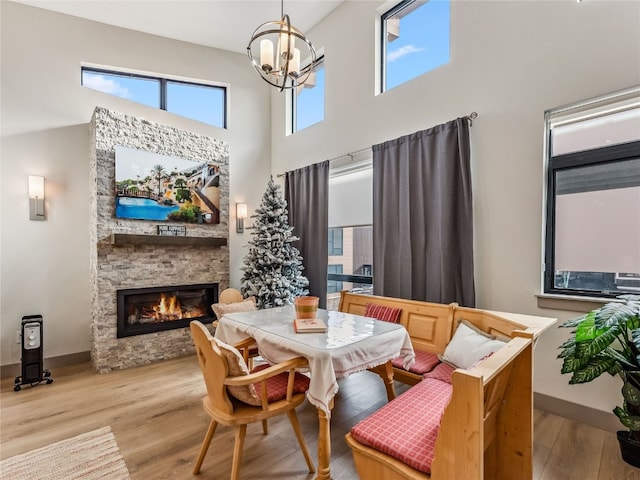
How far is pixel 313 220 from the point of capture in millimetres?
4773

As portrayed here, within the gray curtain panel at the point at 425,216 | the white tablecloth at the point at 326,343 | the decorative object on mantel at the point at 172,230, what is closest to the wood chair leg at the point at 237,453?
the white tablecloth at the point at 326,343

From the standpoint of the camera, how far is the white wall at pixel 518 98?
7.87 feet

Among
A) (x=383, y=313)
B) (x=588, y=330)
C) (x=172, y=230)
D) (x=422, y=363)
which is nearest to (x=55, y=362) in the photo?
(x=172, y=230)

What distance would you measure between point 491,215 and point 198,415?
10.4ft

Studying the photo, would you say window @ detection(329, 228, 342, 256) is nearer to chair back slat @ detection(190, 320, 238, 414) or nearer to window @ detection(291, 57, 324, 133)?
window @ detection(291, 57, 324, 133)

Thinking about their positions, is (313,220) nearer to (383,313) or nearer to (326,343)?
(383,313)

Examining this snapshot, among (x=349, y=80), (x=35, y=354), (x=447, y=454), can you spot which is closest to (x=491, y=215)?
(x=447, y=454)

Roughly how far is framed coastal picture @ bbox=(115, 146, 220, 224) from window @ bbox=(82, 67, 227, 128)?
2.97ft

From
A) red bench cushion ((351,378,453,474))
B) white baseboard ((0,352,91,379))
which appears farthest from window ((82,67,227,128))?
red bench cushion ((351,378,453,474))

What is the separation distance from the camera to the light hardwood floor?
6.56ft

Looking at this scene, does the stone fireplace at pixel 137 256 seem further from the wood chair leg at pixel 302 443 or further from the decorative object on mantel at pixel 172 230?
the wood chair leg at pixel 302 443

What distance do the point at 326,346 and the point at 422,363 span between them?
1180mm

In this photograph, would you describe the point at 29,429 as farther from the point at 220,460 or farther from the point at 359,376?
the point at 359,376

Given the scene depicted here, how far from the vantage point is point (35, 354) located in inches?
132
